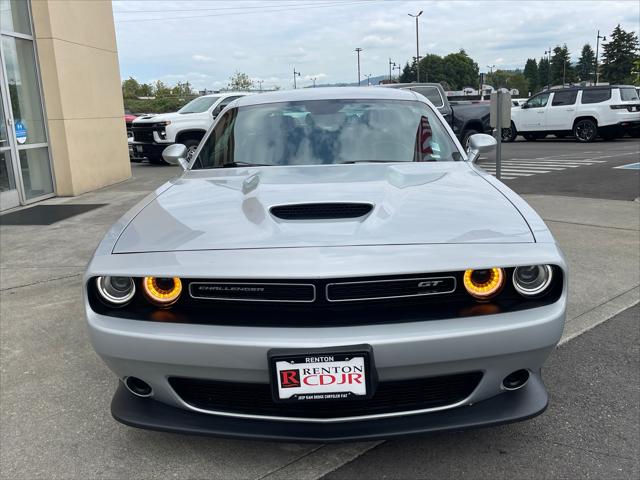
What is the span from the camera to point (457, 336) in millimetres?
1969

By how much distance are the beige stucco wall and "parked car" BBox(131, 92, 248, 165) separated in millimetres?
2679

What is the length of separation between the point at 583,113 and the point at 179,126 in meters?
12.9

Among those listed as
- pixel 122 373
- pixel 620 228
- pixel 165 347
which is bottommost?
pixel 620 228

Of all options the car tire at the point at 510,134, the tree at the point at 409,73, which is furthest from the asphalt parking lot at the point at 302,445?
the tree at the point at 409,73

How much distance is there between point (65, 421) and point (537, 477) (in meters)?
2.12

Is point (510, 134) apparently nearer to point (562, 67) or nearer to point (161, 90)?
point (161, 90)

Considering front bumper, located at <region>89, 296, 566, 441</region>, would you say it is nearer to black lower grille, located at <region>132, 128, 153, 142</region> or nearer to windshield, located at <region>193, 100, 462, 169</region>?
windshield, located at <region>193, 100, 462, 169</region>

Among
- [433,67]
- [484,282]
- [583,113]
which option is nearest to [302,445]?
[484,282]

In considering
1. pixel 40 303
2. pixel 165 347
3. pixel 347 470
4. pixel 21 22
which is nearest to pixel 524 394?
pixel 347 470

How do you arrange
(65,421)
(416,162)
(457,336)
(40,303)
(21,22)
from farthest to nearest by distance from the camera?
1. (21,22)
2. (40,303)
3. (416,162)
4. (65,421)
5. (457,336)

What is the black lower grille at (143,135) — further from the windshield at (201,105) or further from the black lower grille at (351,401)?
the black lower grille at (351,401)

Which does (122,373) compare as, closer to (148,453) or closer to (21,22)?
(148,453)

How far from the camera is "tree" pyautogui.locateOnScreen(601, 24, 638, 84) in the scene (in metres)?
73.8

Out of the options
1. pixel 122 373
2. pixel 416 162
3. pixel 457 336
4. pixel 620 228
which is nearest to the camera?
pixel 457 336
